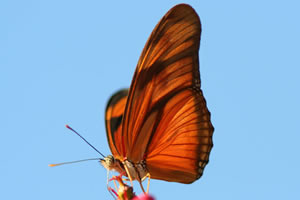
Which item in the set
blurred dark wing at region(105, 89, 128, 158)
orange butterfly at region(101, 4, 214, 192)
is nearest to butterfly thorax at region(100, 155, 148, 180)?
orange butterfly at region(101, 4, 214, 192)

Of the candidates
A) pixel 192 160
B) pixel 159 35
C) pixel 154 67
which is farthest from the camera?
pixel 192 160

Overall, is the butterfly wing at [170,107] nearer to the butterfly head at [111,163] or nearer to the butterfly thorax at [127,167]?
the butterfly thorax at [127,167]

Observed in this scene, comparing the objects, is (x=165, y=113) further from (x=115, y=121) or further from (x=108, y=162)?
(x=108, y=162)

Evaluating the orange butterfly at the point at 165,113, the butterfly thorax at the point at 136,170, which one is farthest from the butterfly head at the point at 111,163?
the butterfly thorax at the point at 136,170

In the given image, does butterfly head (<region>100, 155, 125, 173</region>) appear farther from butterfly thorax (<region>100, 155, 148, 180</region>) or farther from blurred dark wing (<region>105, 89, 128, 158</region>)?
blurred dark wing (<region>105, 89, 128, 158</region>)

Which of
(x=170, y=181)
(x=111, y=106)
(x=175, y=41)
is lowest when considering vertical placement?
(x=170, y=181)

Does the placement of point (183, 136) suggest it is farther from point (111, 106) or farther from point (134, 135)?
point (111, 106)

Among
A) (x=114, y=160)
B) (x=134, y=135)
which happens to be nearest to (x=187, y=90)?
(x=134, y=135)
